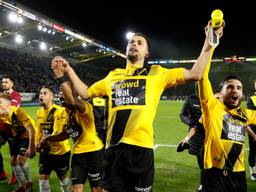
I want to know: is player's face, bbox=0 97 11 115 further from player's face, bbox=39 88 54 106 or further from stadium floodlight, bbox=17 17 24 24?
stadium floodlight, bbox=17 17 24 24

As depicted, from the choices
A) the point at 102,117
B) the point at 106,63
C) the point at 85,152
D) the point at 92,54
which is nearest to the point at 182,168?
the point at 102,117

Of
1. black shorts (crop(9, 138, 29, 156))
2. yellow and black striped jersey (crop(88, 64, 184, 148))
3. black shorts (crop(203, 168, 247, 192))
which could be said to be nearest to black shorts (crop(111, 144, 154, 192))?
yellow and black striped jersey (crop(88, 64, 184, 148))

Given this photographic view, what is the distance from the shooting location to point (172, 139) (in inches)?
500

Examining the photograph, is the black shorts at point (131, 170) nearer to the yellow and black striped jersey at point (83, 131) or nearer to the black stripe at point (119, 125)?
A: the black stripe at point (119, 125)

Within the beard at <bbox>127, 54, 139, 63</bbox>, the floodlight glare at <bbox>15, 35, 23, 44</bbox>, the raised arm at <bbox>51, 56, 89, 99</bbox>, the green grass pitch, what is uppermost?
the floodlight glare at <bbox>15, 35, 23, 44</bbox>

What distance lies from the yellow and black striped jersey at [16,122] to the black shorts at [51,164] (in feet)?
2.27

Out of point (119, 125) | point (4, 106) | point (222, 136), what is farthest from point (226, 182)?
point (4, 106)

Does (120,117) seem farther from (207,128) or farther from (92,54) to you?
(92,54)

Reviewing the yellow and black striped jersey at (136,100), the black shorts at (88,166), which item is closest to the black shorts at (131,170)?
the yellow and black striped jersey at (136,100)

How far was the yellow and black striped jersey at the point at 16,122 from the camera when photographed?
18.6 ft

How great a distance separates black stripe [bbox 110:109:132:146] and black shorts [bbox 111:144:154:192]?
0.29ft

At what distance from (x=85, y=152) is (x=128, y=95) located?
6.83 feet

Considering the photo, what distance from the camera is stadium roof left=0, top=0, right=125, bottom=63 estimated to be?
90.0 feet

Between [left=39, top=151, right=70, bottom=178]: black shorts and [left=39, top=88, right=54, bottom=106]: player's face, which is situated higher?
[left=39, top=88, right=54, bottom=106]: player's face
